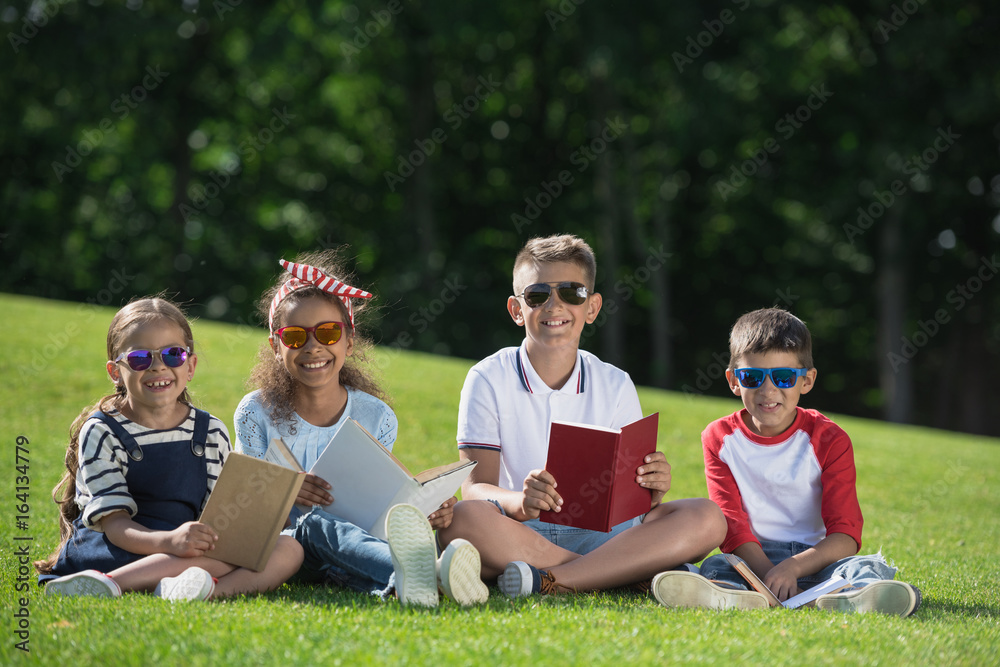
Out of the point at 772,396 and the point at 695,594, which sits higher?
the point at 772,396

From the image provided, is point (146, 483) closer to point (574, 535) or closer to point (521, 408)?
point (521, 408)

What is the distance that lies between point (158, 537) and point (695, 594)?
2.15 metres

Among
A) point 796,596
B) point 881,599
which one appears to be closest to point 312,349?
point 796,596

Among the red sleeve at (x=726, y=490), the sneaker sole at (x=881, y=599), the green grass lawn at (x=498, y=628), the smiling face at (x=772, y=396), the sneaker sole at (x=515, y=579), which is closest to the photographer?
the green grass lawn at (x=498, y=628)

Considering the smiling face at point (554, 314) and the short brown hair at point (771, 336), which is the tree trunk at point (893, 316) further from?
the smiling face at point (554, 314)

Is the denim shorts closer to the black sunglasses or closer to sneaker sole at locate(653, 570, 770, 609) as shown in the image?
sneaker sole at locate(653, 570, 770, 609)

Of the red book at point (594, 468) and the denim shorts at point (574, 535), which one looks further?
the denim shorts at point (574, 535)

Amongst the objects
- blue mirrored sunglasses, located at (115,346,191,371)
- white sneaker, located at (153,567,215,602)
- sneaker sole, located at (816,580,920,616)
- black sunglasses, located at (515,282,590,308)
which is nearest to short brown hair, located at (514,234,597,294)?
black sunglasses, located at (515,282,590,308)

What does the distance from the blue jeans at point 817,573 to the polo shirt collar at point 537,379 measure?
994 mm

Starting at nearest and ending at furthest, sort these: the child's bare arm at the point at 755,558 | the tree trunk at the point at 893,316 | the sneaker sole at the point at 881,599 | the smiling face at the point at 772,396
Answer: the sneaker sole at the point at 881,599
the child's bare arm at the point at 755,558
the smiling face at the point at 772,396
the tree trunk at the point at 893,316

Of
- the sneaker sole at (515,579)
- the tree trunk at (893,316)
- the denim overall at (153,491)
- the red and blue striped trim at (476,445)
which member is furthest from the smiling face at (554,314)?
the tree trunk at (893,316)

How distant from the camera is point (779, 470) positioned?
4266mm

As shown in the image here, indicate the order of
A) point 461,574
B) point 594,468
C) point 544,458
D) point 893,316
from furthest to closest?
point 893,316
point 544,458
point 594,468
point 461,574

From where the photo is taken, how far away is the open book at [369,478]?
3.62m
